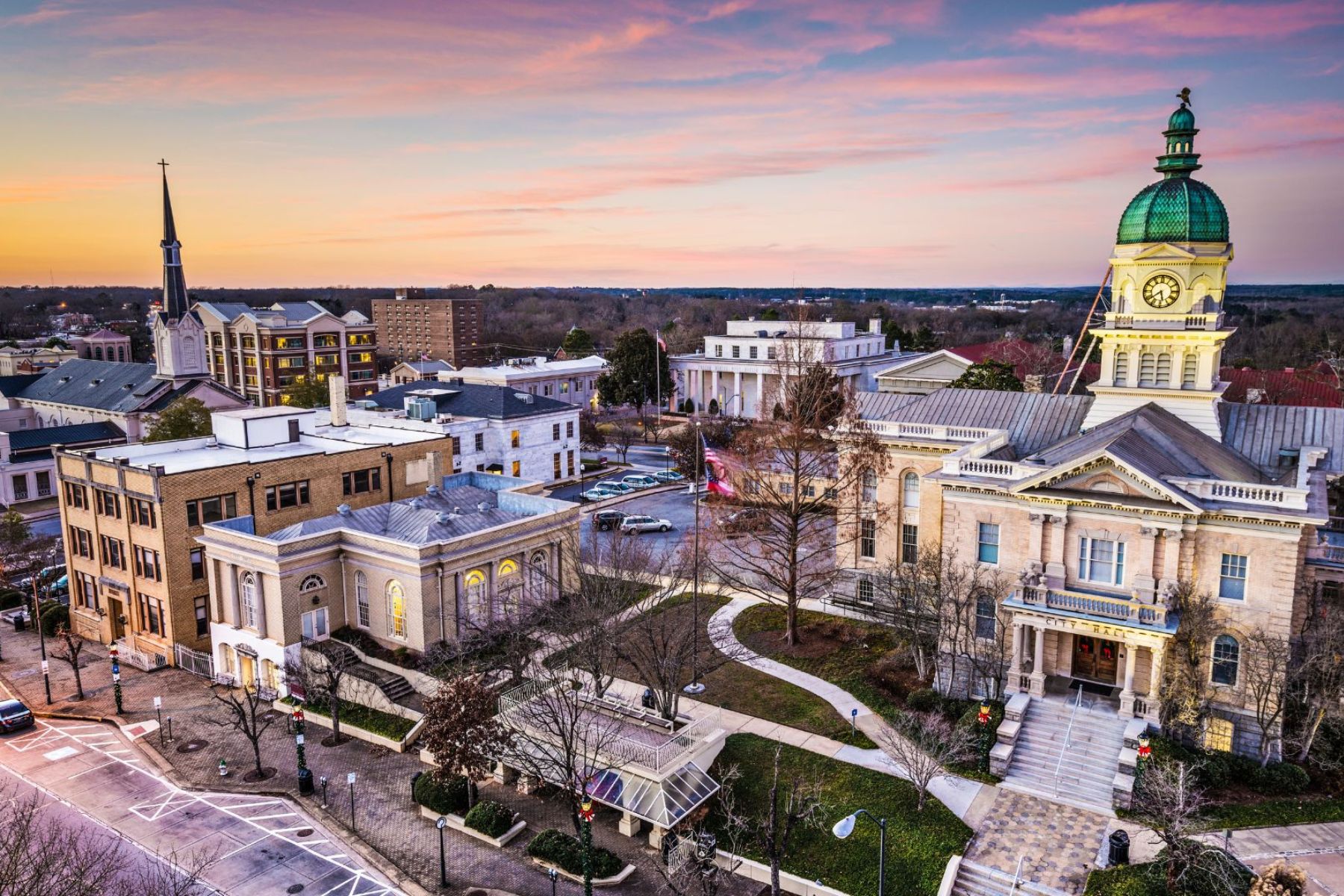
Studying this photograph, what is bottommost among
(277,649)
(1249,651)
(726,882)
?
(726,882)

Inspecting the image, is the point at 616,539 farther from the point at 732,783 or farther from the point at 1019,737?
the point at 1019,737

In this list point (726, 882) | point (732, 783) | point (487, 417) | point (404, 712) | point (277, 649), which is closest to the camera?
point (726, 882)

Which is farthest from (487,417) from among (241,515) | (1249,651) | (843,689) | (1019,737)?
(1249,651)

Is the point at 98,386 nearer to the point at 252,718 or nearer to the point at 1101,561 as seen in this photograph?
the point at 252,718

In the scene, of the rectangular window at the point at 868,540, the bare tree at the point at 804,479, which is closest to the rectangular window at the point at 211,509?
the bare tree at the point at 804,479

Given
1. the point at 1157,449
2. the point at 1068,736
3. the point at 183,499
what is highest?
the point at 1157,449

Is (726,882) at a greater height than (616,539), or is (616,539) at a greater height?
(616,539)

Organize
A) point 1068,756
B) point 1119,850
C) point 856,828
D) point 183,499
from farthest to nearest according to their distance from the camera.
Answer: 1. point 183,499
2. point 1068,756
3. point 856,828
4. point 1119,850

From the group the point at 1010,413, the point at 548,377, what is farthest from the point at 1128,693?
the point at 548,377
